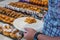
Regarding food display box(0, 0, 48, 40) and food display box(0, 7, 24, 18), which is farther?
food display box(0, 7, 24, 18)

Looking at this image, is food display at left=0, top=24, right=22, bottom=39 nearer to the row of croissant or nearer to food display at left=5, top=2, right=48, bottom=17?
the row of croissant

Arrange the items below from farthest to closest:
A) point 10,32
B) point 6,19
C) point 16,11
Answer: point 16,11 → point 6,19 → point 10,32

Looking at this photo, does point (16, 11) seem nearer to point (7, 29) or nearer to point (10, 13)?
point (10, 13)

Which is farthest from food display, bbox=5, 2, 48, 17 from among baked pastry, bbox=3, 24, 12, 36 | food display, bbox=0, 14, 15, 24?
baked pastry, bbox=3, 24, 12, 36

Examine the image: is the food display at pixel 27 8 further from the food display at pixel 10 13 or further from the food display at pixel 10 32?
the food display at pixel 10 32

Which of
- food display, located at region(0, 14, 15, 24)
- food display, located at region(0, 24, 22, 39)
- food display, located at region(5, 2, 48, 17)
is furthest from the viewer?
food display, located at region(5, 2, 48, 17)

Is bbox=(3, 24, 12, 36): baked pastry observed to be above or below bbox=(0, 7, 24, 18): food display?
below

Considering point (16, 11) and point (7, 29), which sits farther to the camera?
point (16, 11)

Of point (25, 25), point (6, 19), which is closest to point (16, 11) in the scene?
point (6, 19)

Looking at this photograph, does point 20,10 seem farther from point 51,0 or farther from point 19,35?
point 51,0

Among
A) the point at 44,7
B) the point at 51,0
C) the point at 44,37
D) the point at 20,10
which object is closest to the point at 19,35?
the point at 44,37

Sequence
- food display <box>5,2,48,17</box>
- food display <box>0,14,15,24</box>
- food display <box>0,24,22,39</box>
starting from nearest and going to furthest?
food display <box>0,24,22,39</box>, food display <box>0,14,15,24</box>, food display <box>5,2,48,17</box>
